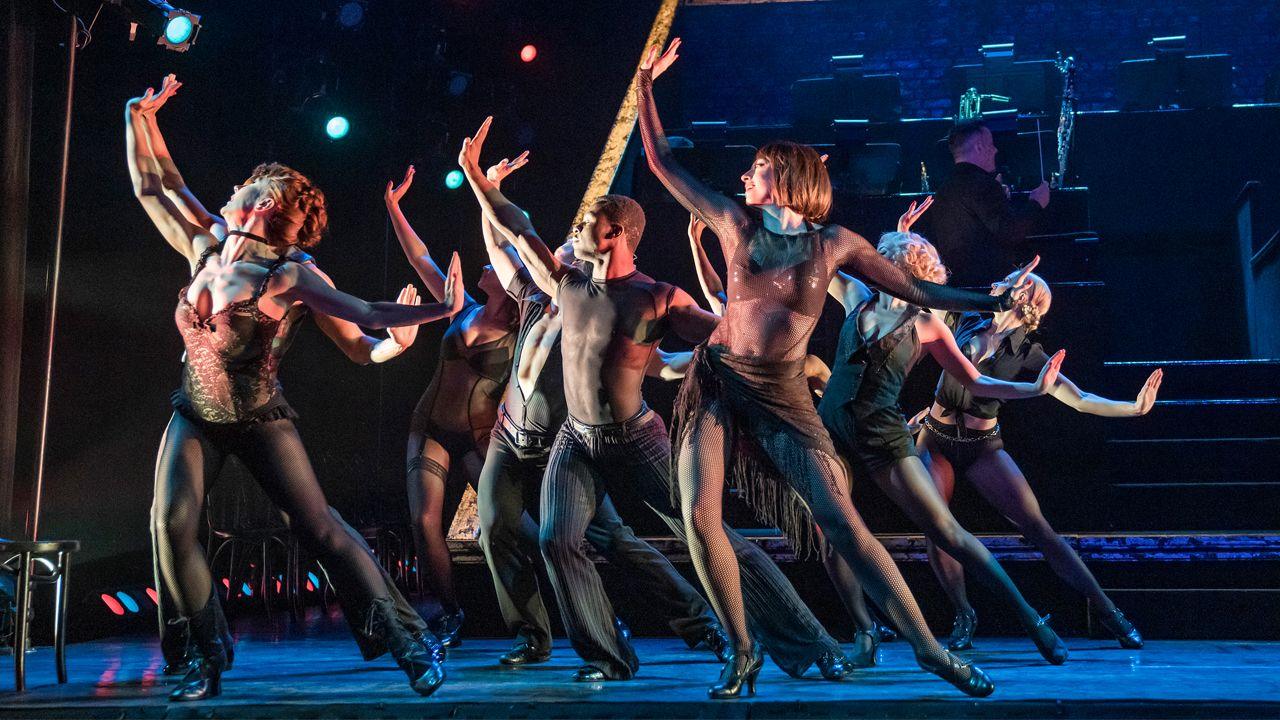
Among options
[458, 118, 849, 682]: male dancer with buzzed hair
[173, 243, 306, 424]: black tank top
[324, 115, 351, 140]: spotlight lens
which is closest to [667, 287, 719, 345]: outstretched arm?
[458, 118, 849, 682]: male dancer with buzzed hair

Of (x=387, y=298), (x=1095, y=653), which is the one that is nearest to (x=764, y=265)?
(x=1095, y=653)

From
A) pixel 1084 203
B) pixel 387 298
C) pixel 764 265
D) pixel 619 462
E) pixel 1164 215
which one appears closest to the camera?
pixel 764 265

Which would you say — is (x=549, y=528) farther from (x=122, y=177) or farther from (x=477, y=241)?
(x=477, y=241)

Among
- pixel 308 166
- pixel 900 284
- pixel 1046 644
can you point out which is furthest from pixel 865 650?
pixel 308 166

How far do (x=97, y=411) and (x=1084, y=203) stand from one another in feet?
19.5

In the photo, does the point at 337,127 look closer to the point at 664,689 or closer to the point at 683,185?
the point at 683,185

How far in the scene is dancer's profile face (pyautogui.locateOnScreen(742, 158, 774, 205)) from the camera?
→ 3.41 m

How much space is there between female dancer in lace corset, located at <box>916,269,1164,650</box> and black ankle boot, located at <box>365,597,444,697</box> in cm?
226

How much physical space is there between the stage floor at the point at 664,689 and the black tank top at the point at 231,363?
89 centimetres

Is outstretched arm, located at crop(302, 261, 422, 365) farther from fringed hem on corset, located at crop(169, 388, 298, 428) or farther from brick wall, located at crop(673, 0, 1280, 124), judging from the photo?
brick wall, located at crop(673, 0, 1280, 124)

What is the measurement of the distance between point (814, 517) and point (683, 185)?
1095 millimetres

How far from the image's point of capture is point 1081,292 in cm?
635

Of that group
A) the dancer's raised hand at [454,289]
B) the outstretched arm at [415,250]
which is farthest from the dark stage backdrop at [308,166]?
the dancer's raised hand at [454,289]

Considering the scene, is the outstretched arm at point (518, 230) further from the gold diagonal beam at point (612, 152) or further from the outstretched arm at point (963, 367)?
the gold diagonal beam at point (612, 152)
